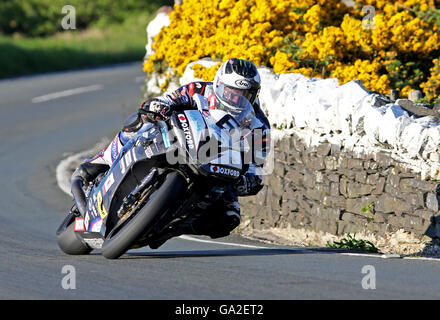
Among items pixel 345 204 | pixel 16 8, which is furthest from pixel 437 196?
pixel 16 8

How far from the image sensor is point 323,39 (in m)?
12.9

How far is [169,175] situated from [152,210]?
355 mm

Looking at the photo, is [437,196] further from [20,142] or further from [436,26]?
[20,142]

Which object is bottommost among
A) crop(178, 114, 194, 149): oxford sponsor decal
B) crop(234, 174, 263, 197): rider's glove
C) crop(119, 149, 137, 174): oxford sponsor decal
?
crop(234, 174, 263, 197): rider's glove

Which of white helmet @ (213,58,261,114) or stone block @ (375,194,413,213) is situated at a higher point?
white helmet @ (213,58,261,114)

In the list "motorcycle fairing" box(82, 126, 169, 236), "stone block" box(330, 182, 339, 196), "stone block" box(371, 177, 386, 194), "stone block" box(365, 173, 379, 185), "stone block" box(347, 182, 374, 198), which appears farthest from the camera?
"stone block" box(330, 182, 339, 196)

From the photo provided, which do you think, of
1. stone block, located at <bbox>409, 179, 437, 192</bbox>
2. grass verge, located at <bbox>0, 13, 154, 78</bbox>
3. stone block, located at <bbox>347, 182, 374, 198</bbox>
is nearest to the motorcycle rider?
stone block, located at <bbox>409, 179, 437, 192</bbox>

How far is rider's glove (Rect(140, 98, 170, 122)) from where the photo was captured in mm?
7844

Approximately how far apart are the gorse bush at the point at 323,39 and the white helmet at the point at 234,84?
4.91 metres

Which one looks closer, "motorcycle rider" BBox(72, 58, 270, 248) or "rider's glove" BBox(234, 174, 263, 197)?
"motorcycle rider" BBox(72, 58, 270, 248)

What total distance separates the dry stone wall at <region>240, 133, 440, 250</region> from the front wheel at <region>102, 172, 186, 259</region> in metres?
2.95

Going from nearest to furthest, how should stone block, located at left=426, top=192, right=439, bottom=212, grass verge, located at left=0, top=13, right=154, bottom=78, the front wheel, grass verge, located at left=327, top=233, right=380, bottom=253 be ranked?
the front wheel
stone block, located at left=426, top=192, right=439, bottom=212
grass verge, located at left=327, top=233, right=380, bottom=253
grass verge, located at left=0, top=13, right=154, bottom=78

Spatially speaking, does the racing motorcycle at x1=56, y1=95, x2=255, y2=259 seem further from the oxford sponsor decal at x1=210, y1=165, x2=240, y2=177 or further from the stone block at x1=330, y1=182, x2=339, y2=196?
the stone block at x1=330, y1=182, x2=339, y2=196

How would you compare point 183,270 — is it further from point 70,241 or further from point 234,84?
point 70,241
